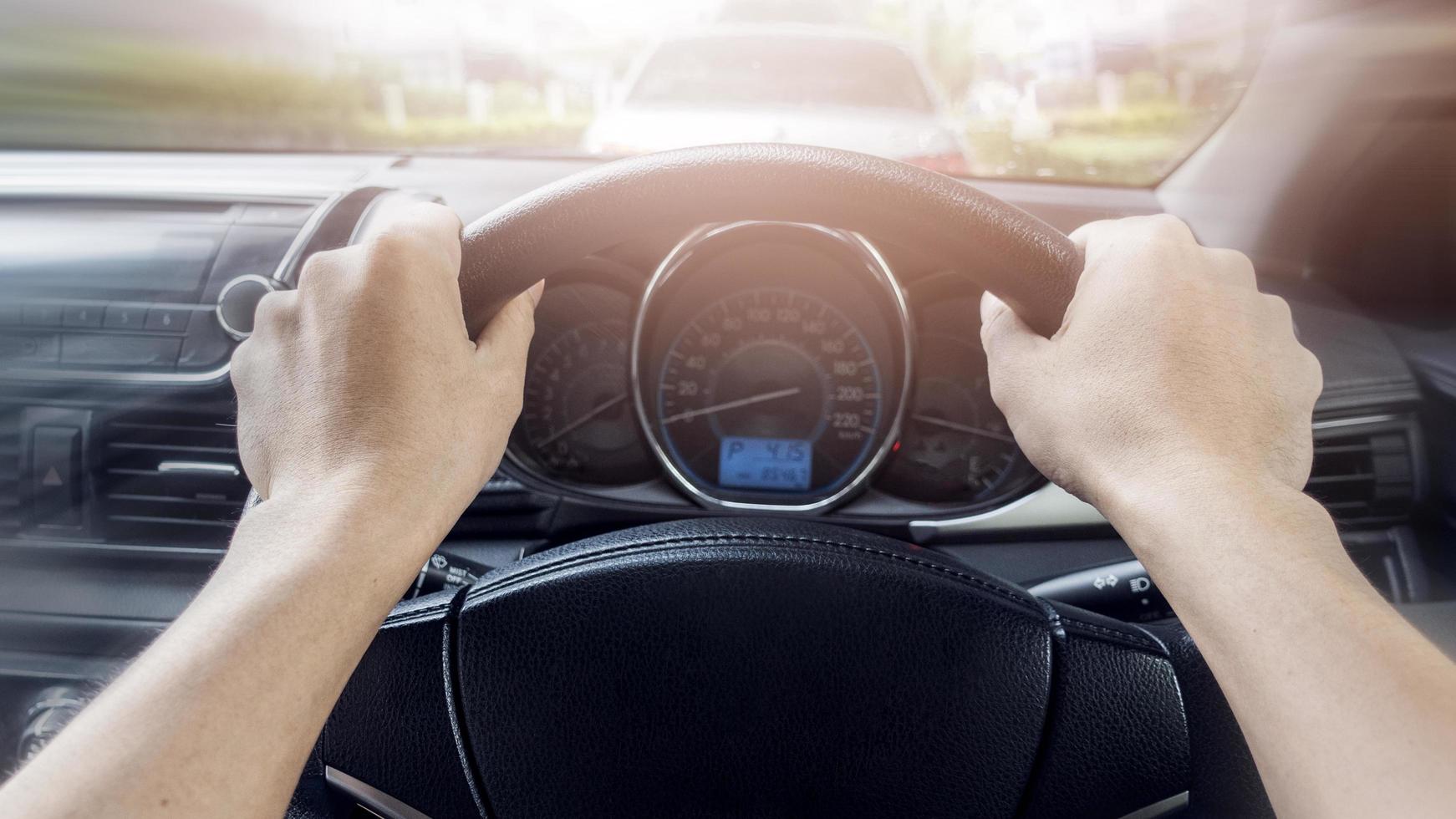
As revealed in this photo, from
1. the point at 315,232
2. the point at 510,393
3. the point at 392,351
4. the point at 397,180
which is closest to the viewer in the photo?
the point at 392,351

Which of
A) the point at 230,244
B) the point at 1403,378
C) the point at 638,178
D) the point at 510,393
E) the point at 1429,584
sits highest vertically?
the point at 638,178

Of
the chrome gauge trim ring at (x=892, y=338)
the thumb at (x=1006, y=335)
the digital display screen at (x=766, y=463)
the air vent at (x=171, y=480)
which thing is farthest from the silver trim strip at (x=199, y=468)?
the thumb at (x=1006, y=335)

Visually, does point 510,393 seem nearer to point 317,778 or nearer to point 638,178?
point 638,178

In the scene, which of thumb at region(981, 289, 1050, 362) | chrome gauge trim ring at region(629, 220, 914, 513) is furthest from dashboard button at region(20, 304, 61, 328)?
thumb at region(981, 289, 1050, 362)

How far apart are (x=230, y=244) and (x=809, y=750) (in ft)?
5.44

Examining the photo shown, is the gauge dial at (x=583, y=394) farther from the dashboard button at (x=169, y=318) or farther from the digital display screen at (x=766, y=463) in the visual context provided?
the dashboard button at (x=169, y=318)

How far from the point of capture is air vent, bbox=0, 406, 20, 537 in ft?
6.53

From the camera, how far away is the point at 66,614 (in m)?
2.09

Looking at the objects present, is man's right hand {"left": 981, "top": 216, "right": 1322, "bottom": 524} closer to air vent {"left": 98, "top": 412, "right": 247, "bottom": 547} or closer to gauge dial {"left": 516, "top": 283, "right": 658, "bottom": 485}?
gauge dial {"left": 516, "top": 283, "right": 658, "bottom": 485}

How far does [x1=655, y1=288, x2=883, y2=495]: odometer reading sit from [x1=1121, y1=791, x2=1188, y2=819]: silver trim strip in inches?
48.6

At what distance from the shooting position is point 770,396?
6.64ft

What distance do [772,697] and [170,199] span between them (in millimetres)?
1798

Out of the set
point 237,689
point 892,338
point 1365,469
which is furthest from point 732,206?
point 1365,469

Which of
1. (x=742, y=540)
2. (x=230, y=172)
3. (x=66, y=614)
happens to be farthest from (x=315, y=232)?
(x=742, y=540)
